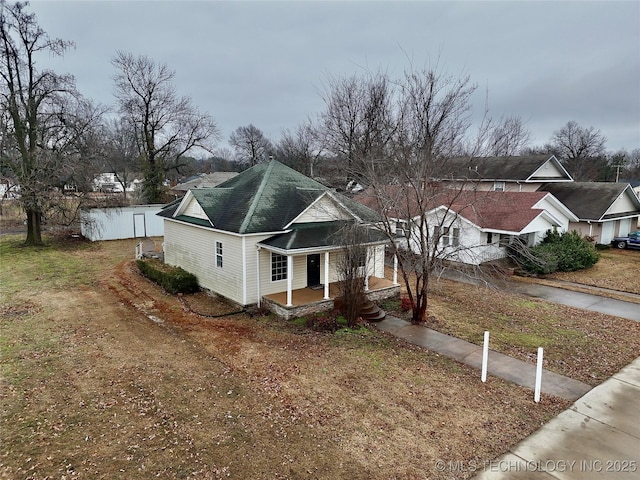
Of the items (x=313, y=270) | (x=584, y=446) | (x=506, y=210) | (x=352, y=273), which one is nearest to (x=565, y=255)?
(x=506, y=210)

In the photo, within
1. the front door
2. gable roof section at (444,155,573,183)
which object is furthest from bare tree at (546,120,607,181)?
the front door

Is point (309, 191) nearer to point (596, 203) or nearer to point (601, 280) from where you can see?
point (601, 280)

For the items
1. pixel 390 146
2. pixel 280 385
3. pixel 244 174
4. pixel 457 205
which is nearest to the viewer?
pixel 280 385

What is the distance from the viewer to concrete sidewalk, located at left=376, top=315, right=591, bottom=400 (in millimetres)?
9336

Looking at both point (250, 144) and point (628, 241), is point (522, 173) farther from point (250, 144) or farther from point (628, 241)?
point (250, 144)

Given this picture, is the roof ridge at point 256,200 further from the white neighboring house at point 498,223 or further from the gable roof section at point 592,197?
the gable roof section at point 592,197

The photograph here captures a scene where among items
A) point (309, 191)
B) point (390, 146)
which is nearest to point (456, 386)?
point (390, 146)

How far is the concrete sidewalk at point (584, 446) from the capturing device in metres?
6.49

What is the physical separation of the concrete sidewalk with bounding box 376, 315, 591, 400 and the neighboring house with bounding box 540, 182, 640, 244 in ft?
69.5

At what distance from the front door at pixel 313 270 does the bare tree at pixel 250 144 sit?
5851 centimetres

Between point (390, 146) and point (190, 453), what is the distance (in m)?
11.3

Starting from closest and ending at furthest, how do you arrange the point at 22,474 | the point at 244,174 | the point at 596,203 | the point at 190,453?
the point at 22,474 < the point at 190,453 < the point at 244,174 < the point at 596,203

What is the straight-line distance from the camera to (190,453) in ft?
22.6

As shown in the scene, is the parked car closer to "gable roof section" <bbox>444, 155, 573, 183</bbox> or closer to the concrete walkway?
"gable roof section" <bbox>444, 155, 573, 183</bbox>
